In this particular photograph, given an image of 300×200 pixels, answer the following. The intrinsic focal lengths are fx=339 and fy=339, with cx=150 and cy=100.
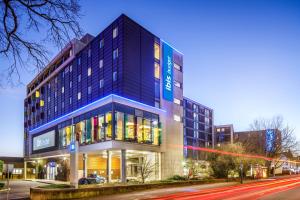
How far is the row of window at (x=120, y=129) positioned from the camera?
43500 millimetres

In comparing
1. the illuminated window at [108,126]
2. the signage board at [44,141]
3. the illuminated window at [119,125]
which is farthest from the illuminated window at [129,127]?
the signage board at [44,141]

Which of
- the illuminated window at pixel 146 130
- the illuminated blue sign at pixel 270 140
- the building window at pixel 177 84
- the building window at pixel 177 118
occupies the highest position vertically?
the building window at pixel 177 84

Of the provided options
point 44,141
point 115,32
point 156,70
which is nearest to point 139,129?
point 156,70

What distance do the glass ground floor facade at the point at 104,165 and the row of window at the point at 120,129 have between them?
2162mm

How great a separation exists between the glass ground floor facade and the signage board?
111 inches

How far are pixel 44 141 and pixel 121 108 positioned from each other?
3103 cm

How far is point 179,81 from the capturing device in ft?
191

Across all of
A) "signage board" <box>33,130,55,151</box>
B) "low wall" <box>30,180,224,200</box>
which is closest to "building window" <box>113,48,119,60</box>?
"low wall" <box>30,180,224,200</box>

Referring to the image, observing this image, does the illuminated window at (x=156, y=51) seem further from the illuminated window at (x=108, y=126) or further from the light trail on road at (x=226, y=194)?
the light trail on road at (x=226, y=194)

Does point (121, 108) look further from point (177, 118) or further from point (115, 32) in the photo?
point (177, 118)

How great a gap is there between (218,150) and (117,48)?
73.5 ft

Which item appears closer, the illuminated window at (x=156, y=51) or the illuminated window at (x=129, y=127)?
the illuminated window at (x=129, y=127)

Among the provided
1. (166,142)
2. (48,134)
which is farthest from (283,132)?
(48,134)

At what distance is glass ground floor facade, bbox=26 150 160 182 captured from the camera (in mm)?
48250
